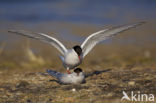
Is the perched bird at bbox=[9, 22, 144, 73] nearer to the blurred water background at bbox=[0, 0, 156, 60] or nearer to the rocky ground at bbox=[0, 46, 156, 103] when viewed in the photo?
the rocky ground at bbox=[0, 46, 156, 103]

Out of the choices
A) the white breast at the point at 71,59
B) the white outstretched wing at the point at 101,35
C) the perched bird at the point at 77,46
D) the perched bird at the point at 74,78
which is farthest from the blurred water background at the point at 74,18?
the perched bird at the point at 74,78

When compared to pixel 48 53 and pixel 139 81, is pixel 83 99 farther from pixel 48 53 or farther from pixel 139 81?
pixel 48 53

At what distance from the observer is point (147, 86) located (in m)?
8.16

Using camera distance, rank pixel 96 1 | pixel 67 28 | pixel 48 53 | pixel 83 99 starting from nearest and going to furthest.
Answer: pixel 83 99
pixel 48 53
pixel 67 28
pixel 96 1

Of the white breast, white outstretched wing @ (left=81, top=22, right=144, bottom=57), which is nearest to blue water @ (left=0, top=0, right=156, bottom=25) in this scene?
white outstretched wing @ (left=81, top=22, right=144, bottom=57)

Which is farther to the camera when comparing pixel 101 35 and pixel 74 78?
pixel 101 35

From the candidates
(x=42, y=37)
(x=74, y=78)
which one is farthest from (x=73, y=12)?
(x=74, y=78)

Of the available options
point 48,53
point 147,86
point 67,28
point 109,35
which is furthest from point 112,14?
point 147,86

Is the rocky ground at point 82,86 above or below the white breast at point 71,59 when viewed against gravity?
below

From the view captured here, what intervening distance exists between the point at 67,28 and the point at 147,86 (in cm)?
1251

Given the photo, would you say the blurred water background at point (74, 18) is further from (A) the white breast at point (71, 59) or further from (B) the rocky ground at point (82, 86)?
(A) the white breast at point (71, 59)

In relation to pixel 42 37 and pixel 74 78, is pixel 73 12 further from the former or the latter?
pixel 74 78

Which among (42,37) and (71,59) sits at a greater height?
(42,37)

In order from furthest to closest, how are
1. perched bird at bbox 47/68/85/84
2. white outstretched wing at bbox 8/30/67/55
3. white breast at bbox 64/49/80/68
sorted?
1. white outstretched wing at bbox 8/30/67/55
2. white breast at bbox 64/49/80/68
3. perched bird at bbox 47/68/85/84
